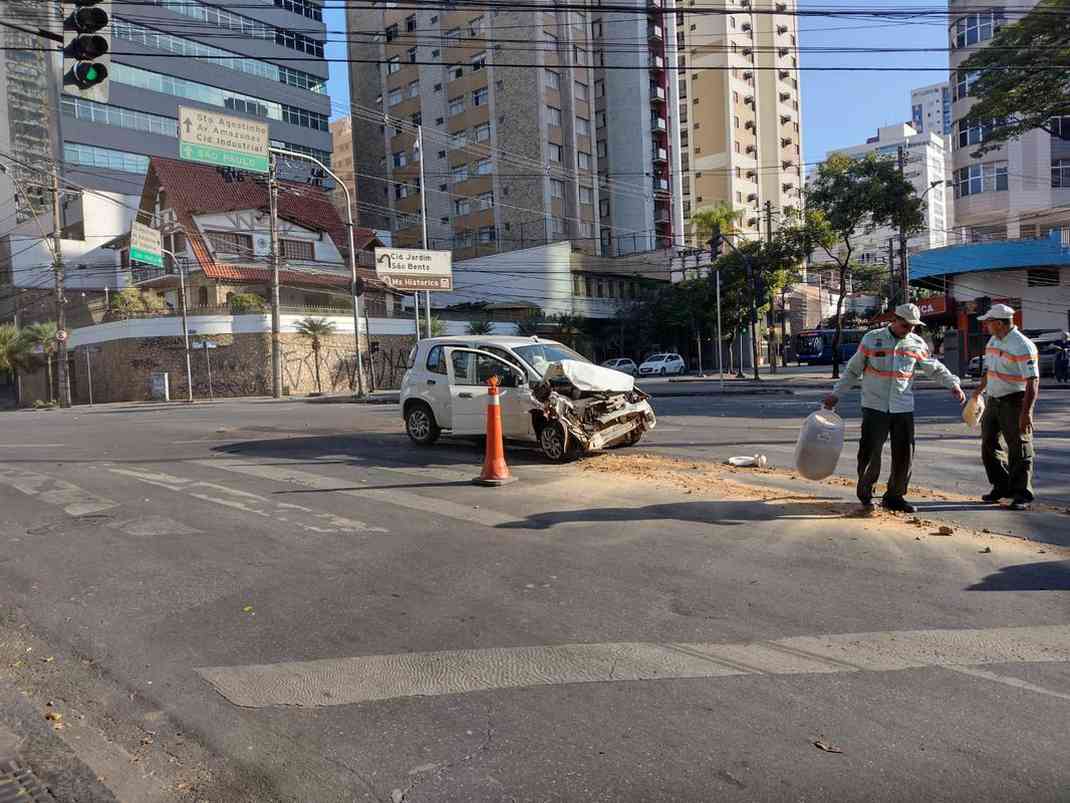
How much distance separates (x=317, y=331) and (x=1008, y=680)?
38412mm

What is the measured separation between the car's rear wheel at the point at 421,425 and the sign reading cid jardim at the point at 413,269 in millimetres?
18305

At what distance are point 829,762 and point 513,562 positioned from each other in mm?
3037

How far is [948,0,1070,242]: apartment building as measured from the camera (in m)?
41.3

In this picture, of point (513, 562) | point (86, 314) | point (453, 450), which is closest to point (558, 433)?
point (453, 450)

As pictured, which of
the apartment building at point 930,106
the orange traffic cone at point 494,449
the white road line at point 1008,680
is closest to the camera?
the white road line at point 1008,680

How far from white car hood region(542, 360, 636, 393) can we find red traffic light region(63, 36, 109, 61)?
6.77m

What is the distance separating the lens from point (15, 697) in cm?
371

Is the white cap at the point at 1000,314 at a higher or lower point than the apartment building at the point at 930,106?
lower

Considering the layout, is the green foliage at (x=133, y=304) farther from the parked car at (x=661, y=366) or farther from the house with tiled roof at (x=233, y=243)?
the parked car at (x=661, y=366)

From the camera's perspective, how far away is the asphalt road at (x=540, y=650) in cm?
295

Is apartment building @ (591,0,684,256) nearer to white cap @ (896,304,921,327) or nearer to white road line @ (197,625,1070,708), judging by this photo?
white cap @ (896,304,921,327)

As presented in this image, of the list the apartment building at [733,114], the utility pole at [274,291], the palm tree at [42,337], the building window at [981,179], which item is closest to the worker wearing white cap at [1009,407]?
the utility pole at [274,291]

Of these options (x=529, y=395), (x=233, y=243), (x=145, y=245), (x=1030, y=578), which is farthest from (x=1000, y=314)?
(x=233, y=243)

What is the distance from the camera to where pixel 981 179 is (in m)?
43.0
